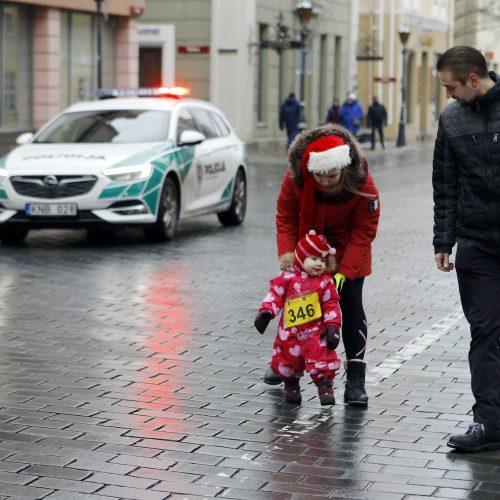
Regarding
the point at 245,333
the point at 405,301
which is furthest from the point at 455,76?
the point at 405,301

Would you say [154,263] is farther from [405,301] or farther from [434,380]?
[434,380]

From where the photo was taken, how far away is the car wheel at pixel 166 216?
1619 cm

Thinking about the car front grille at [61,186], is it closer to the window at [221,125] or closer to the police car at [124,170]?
the police car at [124,170]

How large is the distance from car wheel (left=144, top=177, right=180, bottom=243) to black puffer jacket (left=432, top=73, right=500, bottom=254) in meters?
9.37

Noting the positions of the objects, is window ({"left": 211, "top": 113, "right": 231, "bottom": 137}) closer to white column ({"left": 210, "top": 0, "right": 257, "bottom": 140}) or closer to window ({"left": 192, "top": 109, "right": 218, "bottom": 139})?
window ({"left": 192, "top": 109, "right": 218, "bottom": 139})

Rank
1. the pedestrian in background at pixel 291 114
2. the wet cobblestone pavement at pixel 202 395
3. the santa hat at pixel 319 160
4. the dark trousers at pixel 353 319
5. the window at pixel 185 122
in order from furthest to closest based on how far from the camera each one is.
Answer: the pedestrian in background at pixel 291 114, the window at pixel 185 122, the dark trousers at pixel 353 319, the santa hat at pixel 319 160, the wet cobblestone pavement at pixel 202 395

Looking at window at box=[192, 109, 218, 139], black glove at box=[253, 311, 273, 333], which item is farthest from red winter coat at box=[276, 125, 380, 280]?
window at box=[192, 109, 218, 139]

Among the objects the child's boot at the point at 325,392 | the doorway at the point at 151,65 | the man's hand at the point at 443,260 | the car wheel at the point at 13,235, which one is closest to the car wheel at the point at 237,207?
the car wheel at the point at 13,235

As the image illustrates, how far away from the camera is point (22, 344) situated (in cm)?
951

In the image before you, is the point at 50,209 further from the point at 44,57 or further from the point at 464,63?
the point at 44,57

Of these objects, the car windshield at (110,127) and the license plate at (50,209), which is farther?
the car windshield at (110,127)

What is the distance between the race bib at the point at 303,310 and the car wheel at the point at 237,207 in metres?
10.8

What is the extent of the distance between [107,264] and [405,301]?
11.3ft

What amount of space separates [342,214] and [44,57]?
2753 cm
